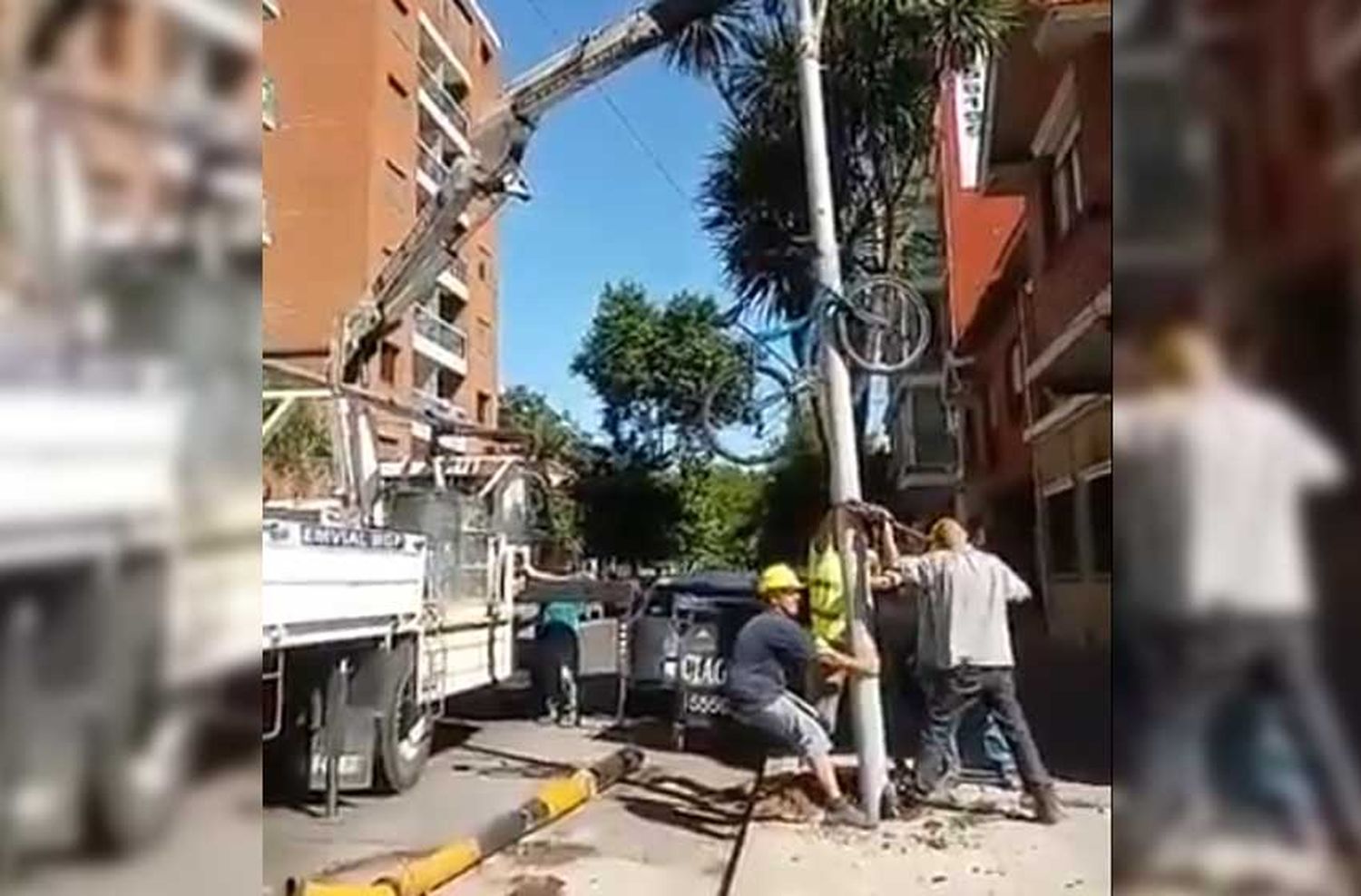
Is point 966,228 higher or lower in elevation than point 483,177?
higher

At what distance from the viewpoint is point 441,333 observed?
686cm

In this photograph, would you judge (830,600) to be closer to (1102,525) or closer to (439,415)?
(439,415)

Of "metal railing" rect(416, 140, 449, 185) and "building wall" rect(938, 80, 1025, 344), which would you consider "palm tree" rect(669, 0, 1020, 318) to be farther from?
"metal railing" rect(416, 140, 449, 185)

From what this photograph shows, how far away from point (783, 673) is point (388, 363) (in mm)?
2743

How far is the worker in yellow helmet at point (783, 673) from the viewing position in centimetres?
444

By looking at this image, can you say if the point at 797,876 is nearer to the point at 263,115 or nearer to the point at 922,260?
the point at 263,115

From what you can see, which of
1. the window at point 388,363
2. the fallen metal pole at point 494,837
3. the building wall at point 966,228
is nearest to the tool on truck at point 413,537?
the window at point 388,363

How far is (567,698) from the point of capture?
25.0 ft

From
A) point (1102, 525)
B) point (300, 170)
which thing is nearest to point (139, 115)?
point (1102, 525)

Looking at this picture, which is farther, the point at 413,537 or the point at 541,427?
the point at 541,427

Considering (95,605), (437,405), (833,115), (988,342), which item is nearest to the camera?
(95,605)

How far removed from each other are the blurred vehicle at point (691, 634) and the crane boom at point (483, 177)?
6.31 ft

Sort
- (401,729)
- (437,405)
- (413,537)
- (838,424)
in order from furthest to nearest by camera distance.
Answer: (437,405) < (413,537) < (401,729) < (838,424)

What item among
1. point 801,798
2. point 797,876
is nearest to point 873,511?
point 801,798
